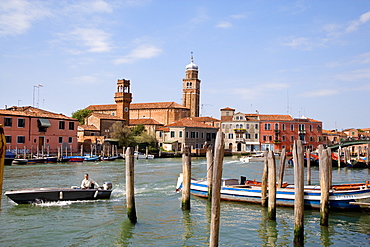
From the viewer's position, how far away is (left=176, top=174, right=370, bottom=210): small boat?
1320 centimetres

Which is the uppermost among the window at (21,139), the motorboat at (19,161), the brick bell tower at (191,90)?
the brick bell tower at (191,90)

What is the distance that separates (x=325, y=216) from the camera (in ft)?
37.4

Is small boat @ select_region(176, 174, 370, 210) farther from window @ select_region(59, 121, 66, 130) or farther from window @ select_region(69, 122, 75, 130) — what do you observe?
window @ select_region(69, 122, 75, 130)

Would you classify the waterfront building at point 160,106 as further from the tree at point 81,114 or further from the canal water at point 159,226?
the canal water at point 159,226

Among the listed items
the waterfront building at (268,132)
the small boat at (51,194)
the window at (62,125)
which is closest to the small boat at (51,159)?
the window at (62,125)

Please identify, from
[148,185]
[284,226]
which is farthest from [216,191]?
[148,185]

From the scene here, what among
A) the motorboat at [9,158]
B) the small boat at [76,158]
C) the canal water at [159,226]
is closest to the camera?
the canal water at [159,226]

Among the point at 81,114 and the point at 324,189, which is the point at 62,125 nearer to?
the point at 81,114

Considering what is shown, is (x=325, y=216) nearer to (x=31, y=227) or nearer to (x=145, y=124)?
(x=31, y=227)

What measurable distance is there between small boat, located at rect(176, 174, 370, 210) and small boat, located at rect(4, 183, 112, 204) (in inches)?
175

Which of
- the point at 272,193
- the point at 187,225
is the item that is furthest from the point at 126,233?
the point at 272,193

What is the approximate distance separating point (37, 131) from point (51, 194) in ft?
89.5

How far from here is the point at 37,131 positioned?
130ft

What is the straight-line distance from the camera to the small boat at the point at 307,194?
43.3ft
